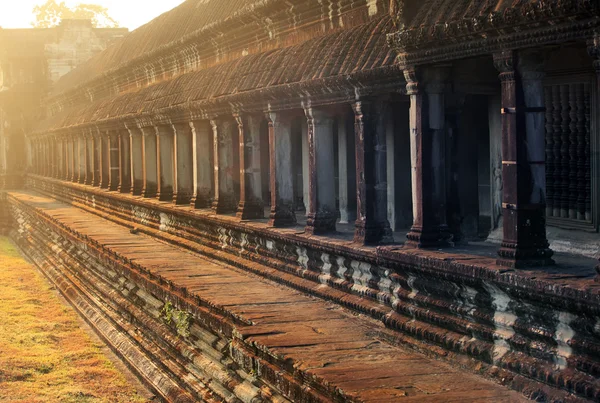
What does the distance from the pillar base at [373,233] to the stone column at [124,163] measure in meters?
12.5

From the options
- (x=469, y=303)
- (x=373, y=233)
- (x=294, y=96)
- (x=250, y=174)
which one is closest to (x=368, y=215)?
(x=373, y=233)

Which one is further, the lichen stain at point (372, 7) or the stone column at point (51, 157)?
the stone column at point (51, 157)

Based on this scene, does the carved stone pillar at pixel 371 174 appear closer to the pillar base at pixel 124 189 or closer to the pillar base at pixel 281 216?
the pillar base at pixel 281 216

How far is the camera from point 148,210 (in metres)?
16.6

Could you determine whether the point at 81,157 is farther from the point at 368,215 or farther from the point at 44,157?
the point at 368,215

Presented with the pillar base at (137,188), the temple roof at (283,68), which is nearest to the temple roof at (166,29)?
the temple roof at (283,68)

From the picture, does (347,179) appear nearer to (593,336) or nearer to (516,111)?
(516,111)

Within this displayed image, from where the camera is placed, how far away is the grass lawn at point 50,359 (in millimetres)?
9680

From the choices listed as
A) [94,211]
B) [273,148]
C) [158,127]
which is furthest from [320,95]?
[94,211]

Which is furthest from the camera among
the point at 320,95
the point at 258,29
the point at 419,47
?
the point at 258,29

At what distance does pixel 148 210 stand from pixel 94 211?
541 centimetres

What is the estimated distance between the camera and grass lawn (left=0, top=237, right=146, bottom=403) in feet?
31.8

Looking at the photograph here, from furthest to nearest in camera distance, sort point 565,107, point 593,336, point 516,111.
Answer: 1. point 565,107
2. point 516,111
3. point 593,336

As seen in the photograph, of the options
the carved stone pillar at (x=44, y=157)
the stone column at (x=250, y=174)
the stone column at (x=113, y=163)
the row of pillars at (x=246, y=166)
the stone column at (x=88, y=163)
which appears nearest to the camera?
the row of pillars at (x=246, y=166)
